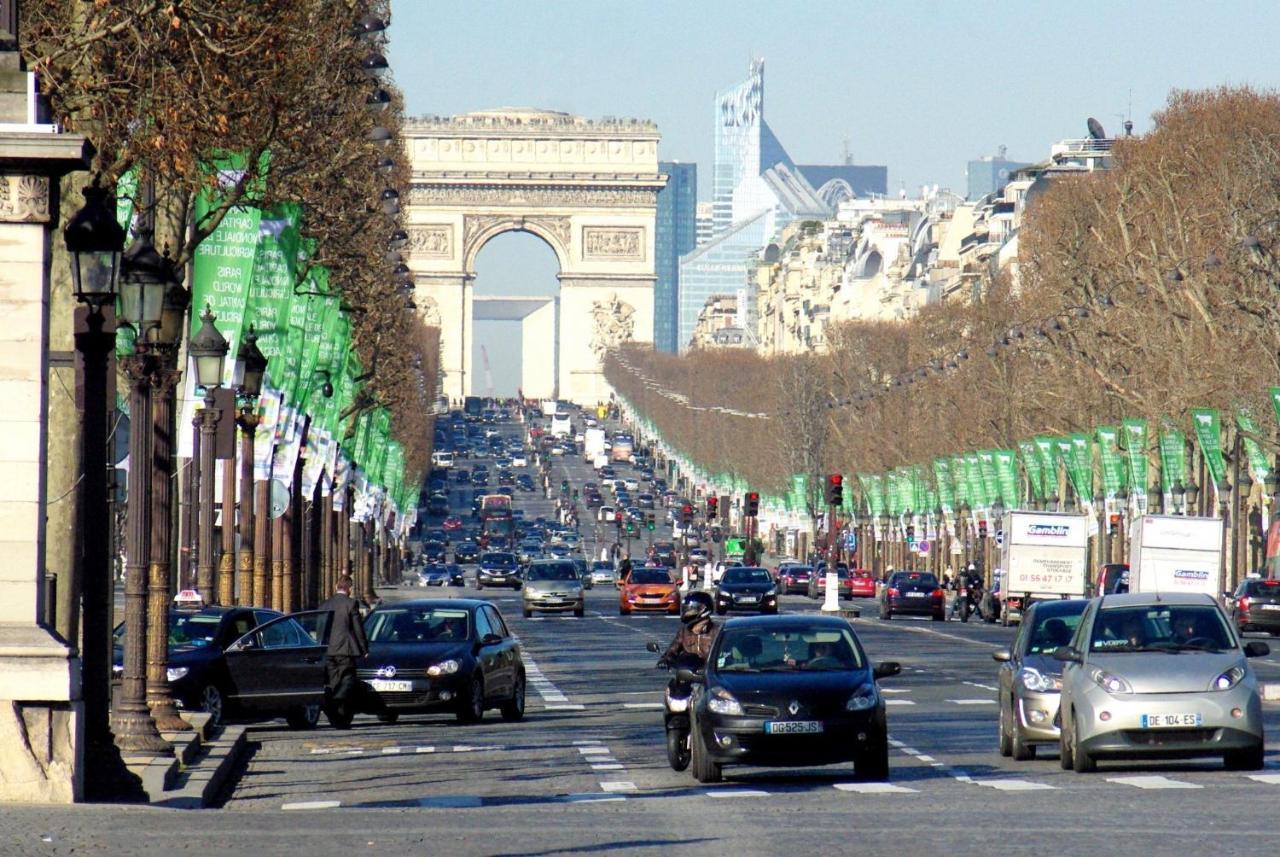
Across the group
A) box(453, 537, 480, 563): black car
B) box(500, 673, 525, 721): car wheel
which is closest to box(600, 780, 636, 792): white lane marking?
box(500, 673, 525, 721): car wheel

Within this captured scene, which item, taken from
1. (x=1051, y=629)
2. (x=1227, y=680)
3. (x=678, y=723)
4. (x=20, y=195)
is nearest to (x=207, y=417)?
(x=678, y=723)

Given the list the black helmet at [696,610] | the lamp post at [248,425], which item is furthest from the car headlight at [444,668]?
the black helmet at [696,610]

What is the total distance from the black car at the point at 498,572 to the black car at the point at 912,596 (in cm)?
2758

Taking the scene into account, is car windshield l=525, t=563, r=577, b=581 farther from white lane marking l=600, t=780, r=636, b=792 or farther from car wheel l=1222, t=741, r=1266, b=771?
car wheel l=1222, t=741, r=1266, b=771

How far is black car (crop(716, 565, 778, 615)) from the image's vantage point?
65.2m

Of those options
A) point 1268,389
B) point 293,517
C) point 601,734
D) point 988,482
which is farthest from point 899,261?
point 601,734

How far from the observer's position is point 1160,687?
65.0 ft

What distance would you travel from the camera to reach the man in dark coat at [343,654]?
27.4m

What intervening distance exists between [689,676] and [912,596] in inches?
1929

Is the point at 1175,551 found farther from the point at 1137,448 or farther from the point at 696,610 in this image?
the point at 696,610

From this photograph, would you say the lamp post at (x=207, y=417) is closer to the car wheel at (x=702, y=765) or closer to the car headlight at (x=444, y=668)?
the car headlight at (x=444, y=668)

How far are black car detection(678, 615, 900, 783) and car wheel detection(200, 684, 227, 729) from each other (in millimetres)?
7728

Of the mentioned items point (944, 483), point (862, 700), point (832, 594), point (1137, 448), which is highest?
point (1137, 448)

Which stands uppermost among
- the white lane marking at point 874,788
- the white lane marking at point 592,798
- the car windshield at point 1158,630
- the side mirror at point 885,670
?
the car windshield at point 1158,630
